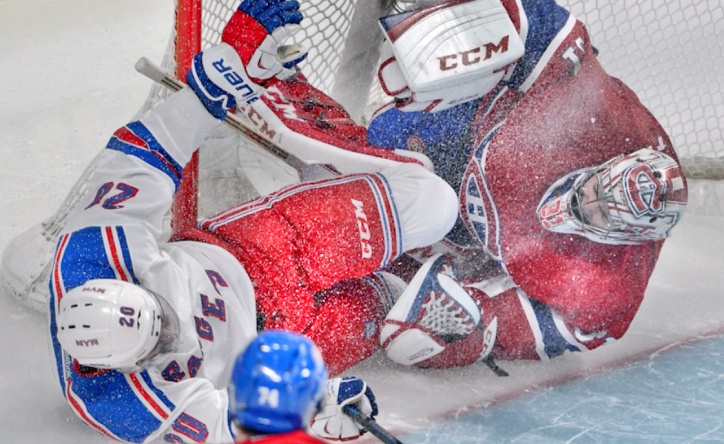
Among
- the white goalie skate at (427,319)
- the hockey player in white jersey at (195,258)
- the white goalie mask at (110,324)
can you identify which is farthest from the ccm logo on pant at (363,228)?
the white goalie mask at (110,324)

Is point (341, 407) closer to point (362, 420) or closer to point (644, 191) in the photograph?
point (362, 420)

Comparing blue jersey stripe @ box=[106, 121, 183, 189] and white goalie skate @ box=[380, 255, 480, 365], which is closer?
blue jersey stripe @ box=[106, 121, 183, 189]

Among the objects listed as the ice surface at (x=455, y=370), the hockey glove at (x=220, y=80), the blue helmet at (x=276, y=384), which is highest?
the hockey glove at (x=220, y=80)

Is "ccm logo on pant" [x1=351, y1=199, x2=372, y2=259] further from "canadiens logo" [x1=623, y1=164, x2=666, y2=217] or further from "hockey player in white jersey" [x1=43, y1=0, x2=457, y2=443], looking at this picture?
"canadiens logo" [x1=623, y1=164, x2=666, y2=217]

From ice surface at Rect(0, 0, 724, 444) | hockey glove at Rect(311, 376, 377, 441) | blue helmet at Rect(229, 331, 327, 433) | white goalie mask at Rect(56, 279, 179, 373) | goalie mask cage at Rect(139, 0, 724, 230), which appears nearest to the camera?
blue helmet at Rect(229, 331, 327, 433)

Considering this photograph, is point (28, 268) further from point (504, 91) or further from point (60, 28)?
point (60, 28)

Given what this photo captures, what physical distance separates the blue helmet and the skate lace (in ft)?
4.45

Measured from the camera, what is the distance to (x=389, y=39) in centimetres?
227

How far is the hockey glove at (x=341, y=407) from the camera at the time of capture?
1.89 meters

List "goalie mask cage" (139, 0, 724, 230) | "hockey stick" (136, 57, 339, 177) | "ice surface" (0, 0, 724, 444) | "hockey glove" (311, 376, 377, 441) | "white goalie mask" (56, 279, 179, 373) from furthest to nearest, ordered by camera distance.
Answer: "goalie mask cage" (139, 0, 724, 230), "hockey stick" (136, 57, 339, 177), "ice surface" (0, 0, 724, 444), "hockey glove" (311, 376, 377, 441), "white goalie mask" (56, 279, 179, 373)

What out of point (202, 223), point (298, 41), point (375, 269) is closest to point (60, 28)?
point (298, 41)

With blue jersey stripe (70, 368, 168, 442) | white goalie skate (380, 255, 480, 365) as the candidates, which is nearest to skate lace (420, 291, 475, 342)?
white goalie skate (380, 255, 480, 365)

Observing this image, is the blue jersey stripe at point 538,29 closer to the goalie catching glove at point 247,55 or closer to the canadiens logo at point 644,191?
the canadiens logo at point 644,191

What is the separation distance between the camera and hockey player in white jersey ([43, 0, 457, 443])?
1842 millimetres
